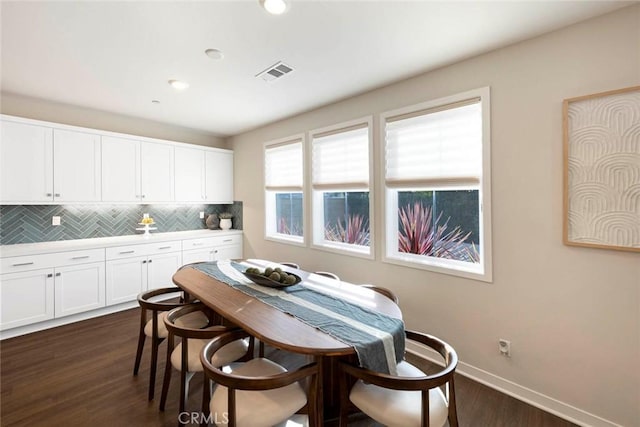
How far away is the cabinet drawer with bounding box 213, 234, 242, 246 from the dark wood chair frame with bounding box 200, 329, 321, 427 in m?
3.34

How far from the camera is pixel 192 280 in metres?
2.45

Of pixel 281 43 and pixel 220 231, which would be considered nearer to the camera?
pixel 281 43

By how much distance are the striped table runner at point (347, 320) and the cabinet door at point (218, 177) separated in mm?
2858

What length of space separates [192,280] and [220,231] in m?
2.49

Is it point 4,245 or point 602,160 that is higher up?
point 602,160

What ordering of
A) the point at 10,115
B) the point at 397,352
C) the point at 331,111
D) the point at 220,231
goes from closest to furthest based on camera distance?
the point at 397,352 < the point at 10,115 < the point at 331,111 < the point at 220,231

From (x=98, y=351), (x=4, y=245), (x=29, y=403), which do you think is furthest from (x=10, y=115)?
(x=29, y=403)

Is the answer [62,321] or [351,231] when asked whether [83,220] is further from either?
[351,231]

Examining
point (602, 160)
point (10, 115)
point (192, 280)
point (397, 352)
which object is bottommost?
point (397, 352)

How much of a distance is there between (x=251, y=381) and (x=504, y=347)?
1942 mm

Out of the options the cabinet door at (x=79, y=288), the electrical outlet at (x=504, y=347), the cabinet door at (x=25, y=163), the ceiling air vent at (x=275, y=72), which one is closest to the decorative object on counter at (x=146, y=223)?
the cabinet door at (x=79, y=288)

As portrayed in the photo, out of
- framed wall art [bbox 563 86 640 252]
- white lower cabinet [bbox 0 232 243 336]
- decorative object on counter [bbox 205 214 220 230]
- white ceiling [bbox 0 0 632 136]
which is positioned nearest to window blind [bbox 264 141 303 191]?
white ceiling [bbox 0 0 632 136]

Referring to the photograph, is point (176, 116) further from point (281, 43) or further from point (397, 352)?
point (397, 352)

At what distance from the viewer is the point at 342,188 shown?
3330 mm
